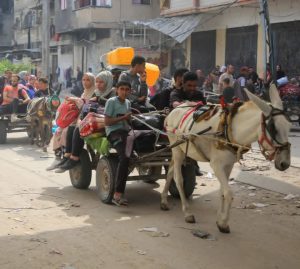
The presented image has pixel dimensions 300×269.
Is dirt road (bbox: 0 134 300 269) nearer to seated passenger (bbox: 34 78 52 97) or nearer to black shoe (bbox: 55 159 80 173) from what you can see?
black shoe (bbox: 55 159 80 173)

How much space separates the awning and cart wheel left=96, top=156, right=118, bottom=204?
17.7 meters

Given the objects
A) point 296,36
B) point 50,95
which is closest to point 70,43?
point 296,36

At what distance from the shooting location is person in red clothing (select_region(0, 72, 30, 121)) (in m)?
14.1

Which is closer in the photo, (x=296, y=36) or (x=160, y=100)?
(x=160, y=100)

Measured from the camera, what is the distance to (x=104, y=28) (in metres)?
33.5

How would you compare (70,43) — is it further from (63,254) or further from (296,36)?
(63,254)

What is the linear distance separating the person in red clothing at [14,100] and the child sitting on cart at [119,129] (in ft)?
24.1

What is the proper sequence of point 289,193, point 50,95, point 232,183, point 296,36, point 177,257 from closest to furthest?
point 177,257, point 289,193, point 232,183, point 50,95, point 296,36

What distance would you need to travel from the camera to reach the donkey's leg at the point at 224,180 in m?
6.04

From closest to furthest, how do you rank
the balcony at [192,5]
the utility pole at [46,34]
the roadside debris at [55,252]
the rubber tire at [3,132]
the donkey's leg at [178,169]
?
1. the roadside debris at [55,252]
2. the donkey's leg at [178,169]
3. the rubber tire at [3,132]
4. the balcony at [192,5]
5. the utility pole at [46,34]

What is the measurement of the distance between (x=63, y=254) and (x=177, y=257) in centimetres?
112

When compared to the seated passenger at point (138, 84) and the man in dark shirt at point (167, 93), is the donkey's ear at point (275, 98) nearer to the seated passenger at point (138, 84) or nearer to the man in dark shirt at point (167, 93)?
the man in dark shirt at point (167, 93)

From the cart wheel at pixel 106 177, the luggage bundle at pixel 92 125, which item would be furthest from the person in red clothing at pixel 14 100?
the cart wheel at pixel 106 177

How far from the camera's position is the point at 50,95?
1359 centimetres
